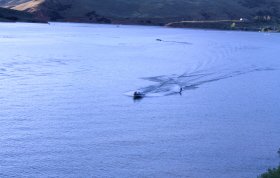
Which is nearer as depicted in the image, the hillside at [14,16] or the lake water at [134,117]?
the lake water at [134,117]

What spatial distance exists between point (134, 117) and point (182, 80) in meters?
16.4

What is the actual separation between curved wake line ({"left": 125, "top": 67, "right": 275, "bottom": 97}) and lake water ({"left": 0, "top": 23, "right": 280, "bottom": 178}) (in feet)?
0.33

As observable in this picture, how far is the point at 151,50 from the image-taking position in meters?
81.9

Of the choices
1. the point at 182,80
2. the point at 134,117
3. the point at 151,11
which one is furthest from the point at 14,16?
the point at 134,117

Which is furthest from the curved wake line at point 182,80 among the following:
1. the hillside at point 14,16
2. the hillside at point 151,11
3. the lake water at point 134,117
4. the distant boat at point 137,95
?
the hillside at point 151,11

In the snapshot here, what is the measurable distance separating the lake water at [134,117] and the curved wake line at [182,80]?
0.33ft

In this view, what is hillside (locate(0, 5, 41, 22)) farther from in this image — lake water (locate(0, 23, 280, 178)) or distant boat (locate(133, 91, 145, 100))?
distant boat (locate(133, 91, 145, 100))

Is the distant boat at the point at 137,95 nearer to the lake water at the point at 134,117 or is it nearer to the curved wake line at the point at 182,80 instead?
the lake water at the point at 134,117

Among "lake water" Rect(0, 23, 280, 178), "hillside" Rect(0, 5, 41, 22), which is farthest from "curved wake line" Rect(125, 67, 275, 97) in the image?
"hillside" Rect(0, 5, 41, 22)

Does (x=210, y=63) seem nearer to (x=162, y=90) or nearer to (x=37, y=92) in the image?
(x=162, y=90)

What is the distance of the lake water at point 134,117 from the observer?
28.9m

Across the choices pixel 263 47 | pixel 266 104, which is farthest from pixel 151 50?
pixel 266 104

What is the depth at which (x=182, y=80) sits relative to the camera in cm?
5419

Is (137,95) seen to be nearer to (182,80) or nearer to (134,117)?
(134,117)
